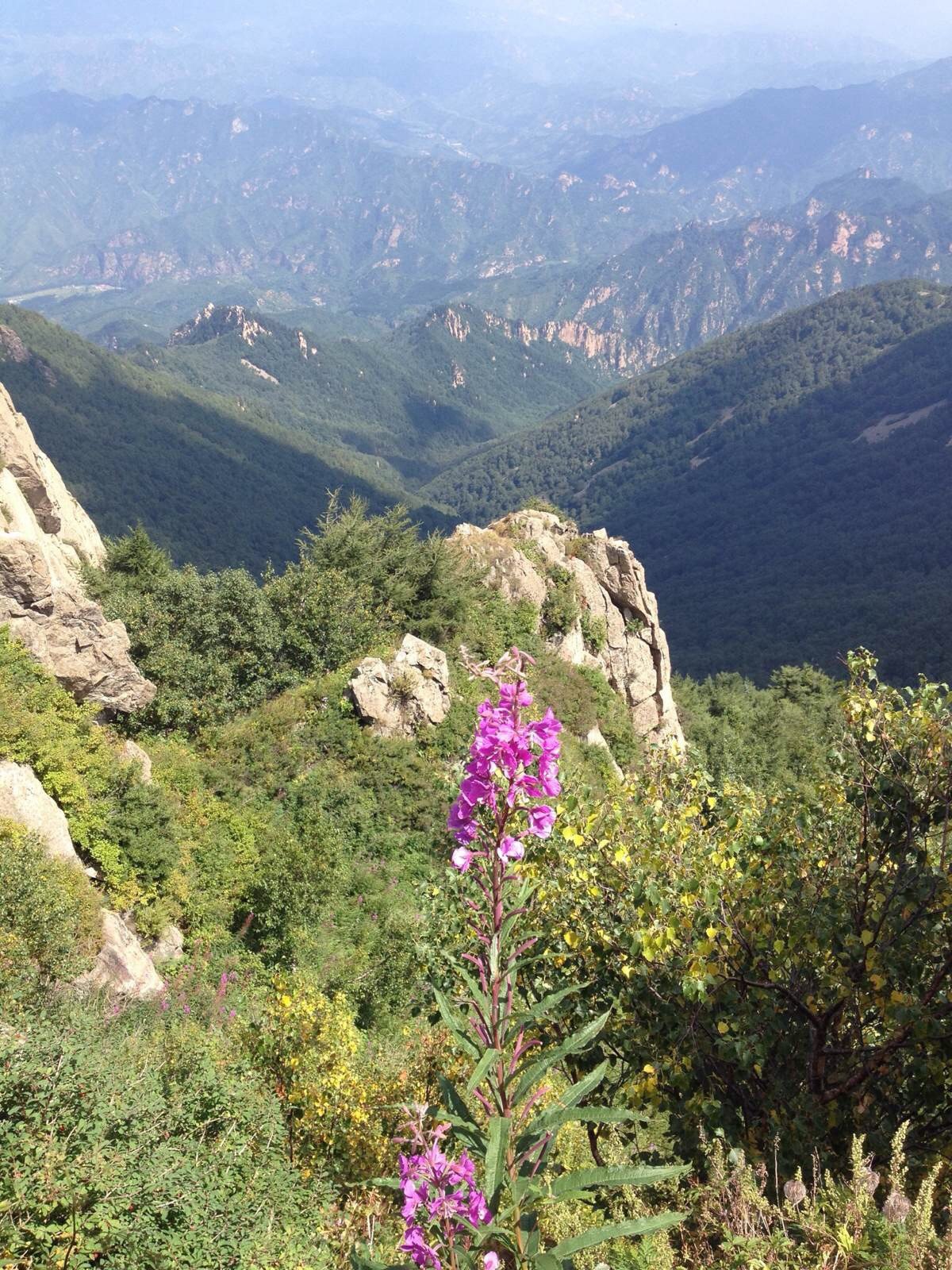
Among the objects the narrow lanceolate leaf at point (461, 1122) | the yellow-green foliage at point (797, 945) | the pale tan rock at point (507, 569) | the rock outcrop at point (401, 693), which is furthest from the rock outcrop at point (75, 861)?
the pale tan rock at point (507, 569)

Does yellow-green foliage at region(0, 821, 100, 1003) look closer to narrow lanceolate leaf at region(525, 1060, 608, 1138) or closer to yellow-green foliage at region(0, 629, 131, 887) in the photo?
yellow-green foliage at region(0, 629, 131, 887)

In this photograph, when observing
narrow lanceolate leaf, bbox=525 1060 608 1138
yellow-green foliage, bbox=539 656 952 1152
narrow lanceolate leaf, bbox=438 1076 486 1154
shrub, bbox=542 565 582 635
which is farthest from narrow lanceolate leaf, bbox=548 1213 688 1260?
shrub, bbox=542 565 582 635

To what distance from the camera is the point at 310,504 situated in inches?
7657

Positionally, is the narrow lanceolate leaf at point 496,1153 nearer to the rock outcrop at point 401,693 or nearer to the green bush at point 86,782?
the green bush at point 86,782

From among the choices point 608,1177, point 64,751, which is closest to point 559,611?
point 64,751

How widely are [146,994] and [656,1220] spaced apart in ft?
41.5

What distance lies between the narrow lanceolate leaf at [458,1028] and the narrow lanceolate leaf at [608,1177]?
1.97 ft

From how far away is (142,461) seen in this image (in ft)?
544

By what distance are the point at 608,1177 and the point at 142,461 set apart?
7131 inches

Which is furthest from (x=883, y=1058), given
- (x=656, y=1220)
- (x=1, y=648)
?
(x=1, y=648)

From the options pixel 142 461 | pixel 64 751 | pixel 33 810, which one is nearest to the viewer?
pixel 33 810

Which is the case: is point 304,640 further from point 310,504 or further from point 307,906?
point 310,504

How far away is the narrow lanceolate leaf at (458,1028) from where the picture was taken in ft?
11.2

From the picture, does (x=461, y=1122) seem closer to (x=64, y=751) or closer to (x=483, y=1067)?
(x=483, y=1067)
